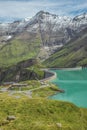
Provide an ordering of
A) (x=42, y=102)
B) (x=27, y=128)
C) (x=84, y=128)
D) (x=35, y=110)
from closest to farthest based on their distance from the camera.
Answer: (x=27, y=128) → (x=84, y=128) → (x=35, y=110) → (x=42, y=102)

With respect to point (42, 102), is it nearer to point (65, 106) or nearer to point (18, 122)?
point (65, 106)

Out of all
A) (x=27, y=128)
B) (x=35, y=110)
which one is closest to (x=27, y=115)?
(x=35, y=110)

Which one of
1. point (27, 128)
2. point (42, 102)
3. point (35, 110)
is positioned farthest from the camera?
point (42, 102)

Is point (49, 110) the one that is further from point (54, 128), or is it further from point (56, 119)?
point (54, 128)

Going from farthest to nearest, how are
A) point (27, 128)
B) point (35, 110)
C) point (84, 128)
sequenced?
point (35, 110) < point (84, 128) < point (27, 128)

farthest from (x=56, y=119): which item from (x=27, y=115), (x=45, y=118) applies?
(x=27, y=115)

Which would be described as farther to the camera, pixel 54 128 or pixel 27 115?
pixel 27 115
